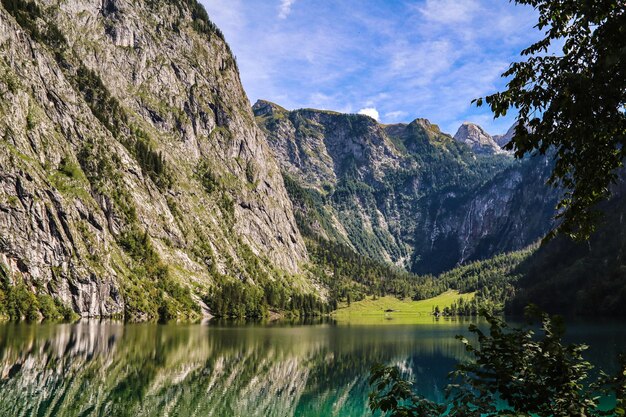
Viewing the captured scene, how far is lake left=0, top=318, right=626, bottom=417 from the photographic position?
3900 centimetres

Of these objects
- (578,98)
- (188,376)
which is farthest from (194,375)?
(578,98)

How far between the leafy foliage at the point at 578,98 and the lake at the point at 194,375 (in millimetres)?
34336

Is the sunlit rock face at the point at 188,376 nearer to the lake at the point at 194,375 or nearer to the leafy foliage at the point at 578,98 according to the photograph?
the lake at the point at 194,375

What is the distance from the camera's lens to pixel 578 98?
34.3ft

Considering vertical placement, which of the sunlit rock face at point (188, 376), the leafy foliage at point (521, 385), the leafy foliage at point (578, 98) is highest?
the leafy foliage at point (578, 98)

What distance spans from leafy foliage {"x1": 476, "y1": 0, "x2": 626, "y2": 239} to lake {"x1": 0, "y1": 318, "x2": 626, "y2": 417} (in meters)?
34.3

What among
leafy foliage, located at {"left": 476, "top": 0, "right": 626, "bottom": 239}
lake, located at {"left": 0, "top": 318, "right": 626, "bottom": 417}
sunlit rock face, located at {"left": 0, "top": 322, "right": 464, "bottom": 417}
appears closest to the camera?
leafy foliage, located at {"left": 476, "top": 0, "right": 626, "bottom": 239}

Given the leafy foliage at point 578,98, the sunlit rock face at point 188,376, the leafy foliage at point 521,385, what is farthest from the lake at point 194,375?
the leafy foliage at point 578,98

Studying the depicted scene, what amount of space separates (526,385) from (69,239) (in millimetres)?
182175

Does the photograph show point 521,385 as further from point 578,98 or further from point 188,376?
point 188,376

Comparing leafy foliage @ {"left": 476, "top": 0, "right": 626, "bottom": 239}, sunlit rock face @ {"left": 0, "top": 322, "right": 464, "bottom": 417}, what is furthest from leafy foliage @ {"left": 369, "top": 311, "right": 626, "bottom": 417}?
sunlit rock face @ {"left": 0, "top": 322, "right": 464, "bottom": 417}

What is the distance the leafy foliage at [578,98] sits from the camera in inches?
410

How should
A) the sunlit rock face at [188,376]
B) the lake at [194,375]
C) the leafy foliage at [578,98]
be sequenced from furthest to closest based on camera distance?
the lake at [194,375]
the sunlit rock face at [188,376]
the leafy foliage at [578,98]

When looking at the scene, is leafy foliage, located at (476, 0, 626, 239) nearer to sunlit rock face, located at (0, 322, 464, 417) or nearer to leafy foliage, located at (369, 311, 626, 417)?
leafy foliage, located at (369, 311, 626, 417)
